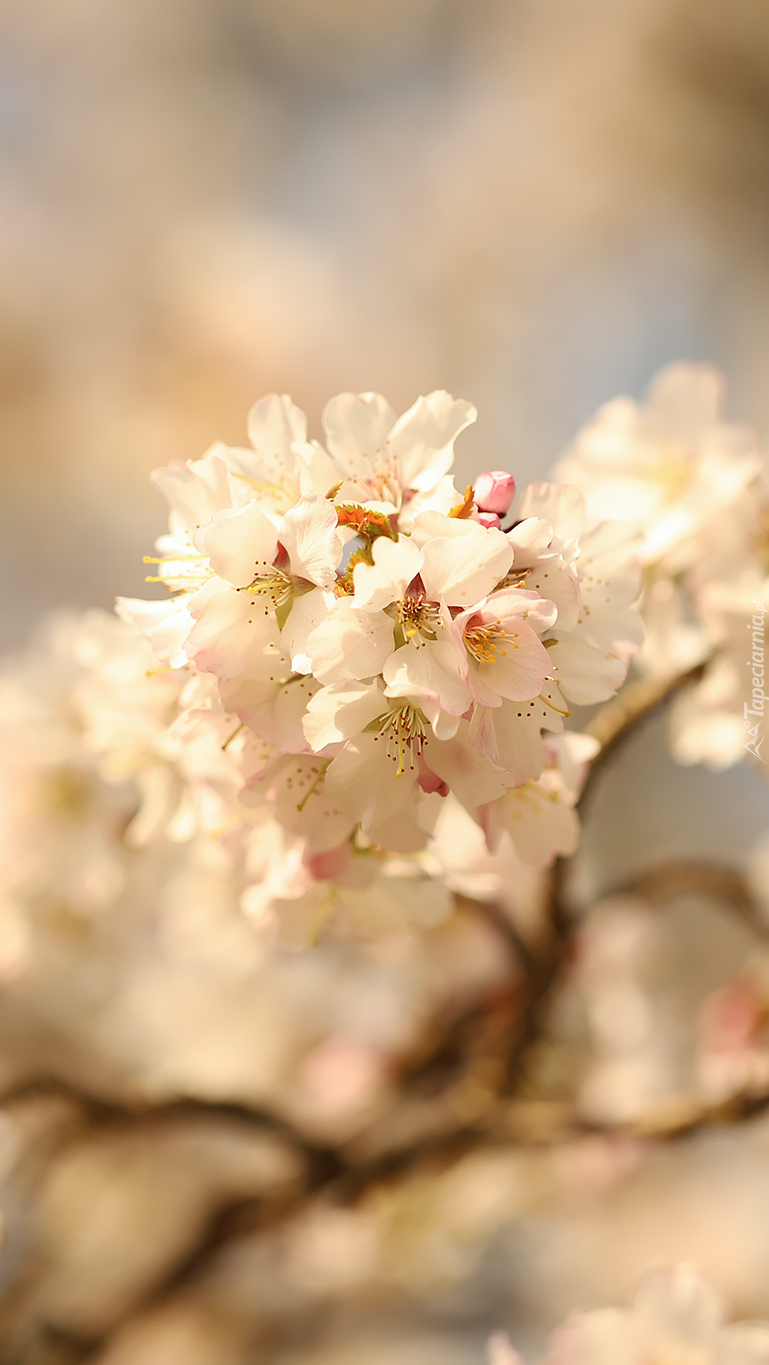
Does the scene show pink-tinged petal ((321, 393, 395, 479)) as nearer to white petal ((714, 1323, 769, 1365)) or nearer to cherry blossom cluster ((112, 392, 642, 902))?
cherry blossom cluster ((112, 392, 642, 902))

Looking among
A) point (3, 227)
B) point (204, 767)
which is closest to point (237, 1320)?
point (204, 767)

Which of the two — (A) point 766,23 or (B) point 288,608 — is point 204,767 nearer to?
(B) point 288,608

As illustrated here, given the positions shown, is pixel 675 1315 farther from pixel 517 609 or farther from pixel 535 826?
pixel 517 609

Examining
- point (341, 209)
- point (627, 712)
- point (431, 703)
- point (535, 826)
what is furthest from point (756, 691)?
point (341, 209)

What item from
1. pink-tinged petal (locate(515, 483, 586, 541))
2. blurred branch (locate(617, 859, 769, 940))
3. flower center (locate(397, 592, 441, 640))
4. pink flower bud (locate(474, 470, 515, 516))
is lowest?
flower center (locate(397, 592, 441, 640))

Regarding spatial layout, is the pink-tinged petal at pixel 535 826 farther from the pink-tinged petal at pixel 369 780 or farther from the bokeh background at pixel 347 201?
the bokeh background at pixel 347 201

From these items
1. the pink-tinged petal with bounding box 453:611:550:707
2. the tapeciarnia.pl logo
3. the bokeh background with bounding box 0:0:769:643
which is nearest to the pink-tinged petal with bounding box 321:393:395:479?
the pink-tinged petal with bounding box 453:611:550:707
